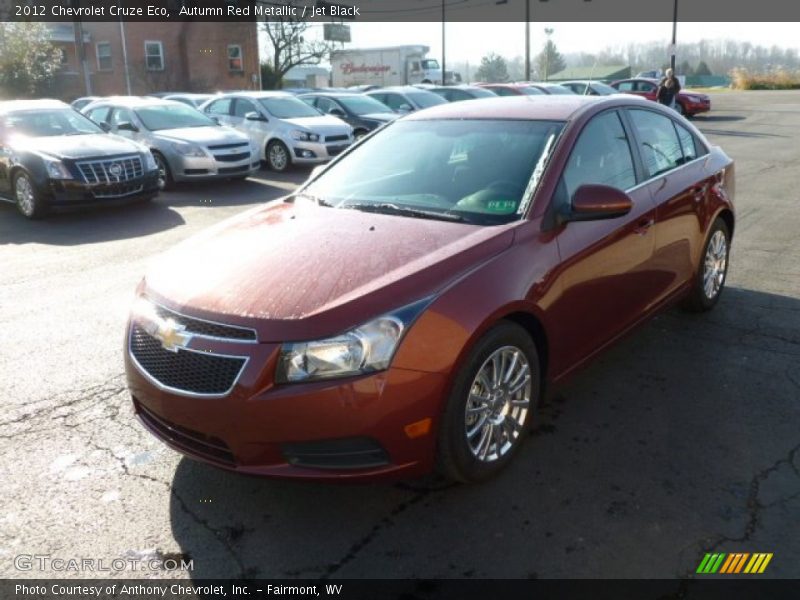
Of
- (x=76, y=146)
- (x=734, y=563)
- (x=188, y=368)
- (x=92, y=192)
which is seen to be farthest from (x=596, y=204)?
(x=76, y=146)

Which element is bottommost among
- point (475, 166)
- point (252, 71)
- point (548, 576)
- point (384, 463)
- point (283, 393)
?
point (548, 576)

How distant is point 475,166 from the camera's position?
156 inches

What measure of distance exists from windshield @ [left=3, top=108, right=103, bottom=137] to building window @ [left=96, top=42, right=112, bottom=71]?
27.2 meters

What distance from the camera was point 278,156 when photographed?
47.9 feet

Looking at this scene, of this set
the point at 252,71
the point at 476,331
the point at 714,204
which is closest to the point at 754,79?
the point at 252,71

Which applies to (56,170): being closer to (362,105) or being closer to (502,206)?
(502,206)

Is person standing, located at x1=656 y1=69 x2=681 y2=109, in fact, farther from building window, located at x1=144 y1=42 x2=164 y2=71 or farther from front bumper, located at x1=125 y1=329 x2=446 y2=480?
building window, located at x1=144 y1=42 x2=164 y2=71

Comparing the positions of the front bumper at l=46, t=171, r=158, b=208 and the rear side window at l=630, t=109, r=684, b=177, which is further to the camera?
the front bumper at l=46, t=171, r=158, b=208

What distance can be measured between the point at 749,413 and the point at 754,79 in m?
50.1

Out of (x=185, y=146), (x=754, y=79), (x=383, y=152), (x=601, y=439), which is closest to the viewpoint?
(x=601, y=439)

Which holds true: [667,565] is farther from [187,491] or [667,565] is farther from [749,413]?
[187,491]

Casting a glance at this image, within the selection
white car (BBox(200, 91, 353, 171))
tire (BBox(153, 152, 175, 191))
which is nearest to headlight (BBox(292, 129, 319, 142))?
white car (BBox(200, 91, 353, 171))

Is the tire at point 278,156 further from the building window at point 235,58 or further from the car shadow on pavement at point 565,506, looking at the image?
the building window at point 235,58

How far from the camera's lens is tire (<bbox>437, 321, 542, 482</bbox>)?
302 centimetres
